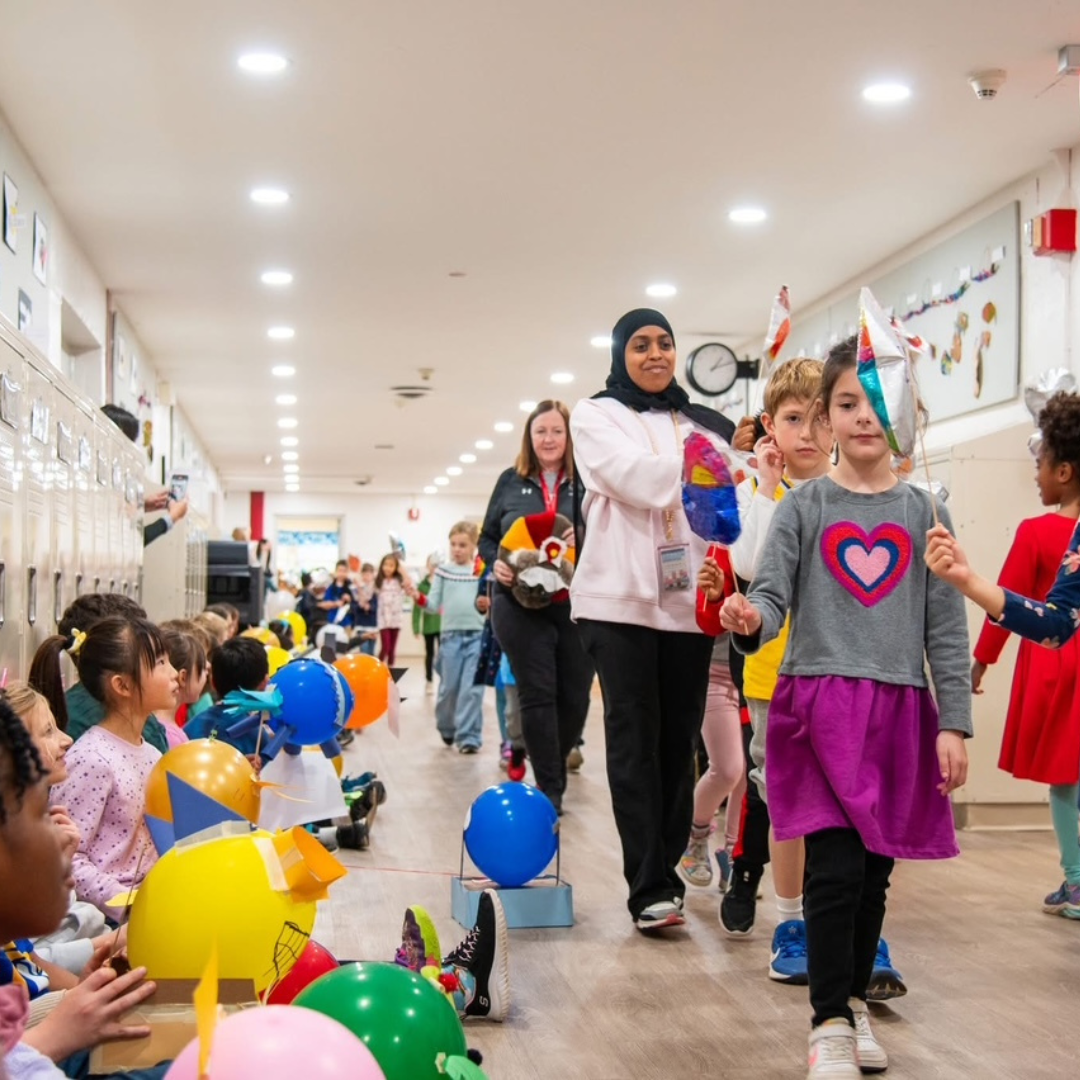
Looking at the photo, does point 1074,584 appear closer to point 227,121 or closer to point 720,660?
point 720,660

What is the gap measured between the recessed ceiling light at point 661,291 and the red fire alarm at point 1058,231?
3332mm

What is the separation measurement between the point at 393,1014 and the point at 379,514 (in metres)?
26.7

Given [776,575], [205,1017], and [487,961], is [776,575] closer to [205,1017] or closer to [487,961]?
[487,961]

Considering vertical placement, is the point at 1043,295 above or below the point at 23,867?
above

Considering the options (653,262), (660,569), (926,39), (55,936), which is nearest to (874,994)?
(660,569)

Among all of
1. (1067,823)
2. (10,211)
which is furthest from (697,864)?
(10,211)

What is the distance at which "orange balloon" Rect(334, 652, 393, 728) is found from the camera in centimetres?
526

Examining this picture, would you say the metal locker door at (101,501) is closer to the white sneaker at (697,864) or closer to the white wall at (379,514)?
the white sneaker at (697,864)

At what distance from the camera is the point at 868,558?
8.82 feet

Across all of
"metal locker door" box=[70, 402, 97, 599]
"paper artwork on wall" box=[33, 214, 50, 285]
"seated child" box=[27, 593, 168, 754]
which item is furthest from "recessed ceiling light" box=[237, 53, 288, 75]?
"seated child" box=[27, 593, 168, 754]

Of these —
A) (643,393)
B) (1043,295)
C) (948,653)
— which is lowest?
(948,653)

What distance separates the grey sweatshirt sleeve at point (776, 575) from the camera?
2631 millimetres

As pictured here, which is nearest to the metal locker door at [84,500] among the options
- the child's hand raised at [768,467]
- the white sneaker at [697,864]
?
the white sneaker at [697,864]

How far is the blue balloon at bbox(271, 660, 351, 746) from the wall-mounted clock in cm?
574
